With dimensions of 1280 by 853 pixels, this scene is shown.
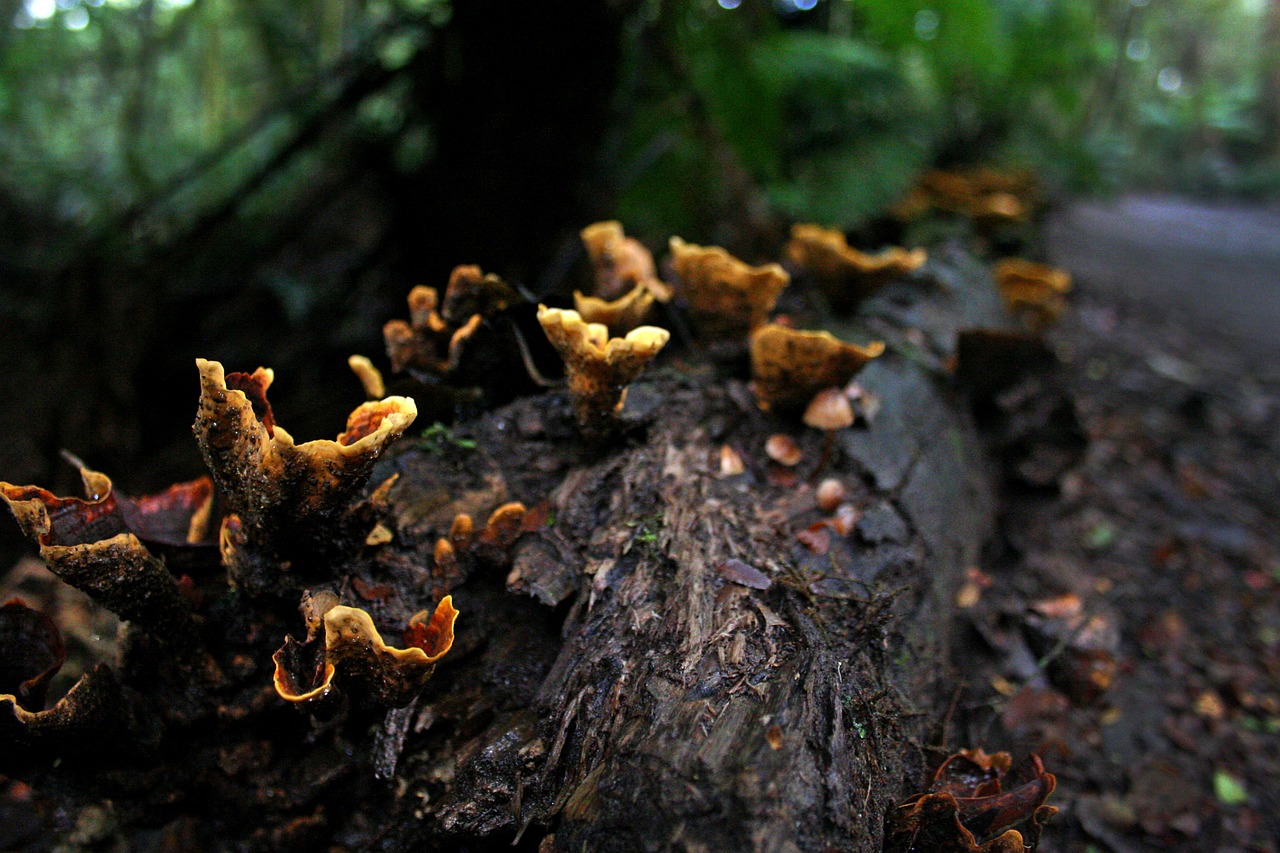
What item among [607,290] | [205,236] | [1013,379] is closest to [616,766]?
[607,290]

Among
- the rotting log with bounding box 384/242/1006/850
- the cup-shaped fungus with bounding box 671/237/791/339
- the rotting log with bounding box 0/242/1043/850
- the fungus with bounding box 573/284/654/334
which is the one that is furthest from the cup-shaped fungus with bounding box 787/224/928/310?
the fungus with bounding box 573/284/654/334

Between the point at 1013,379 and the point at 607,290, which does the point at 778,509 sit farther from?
the point at 1013,379

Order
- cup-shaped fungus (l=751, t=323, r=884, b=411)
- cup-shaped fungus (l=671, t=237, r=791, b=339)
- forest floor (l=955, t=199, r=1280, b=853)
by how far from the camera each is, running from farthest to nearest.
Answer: forest floor (l=955, t=199, r=1280, b=853), cup-shaped fungus (l=671, t=237, r=791, b=339), cup-shaped fungus (l=751, t=323, r=884, b=411)

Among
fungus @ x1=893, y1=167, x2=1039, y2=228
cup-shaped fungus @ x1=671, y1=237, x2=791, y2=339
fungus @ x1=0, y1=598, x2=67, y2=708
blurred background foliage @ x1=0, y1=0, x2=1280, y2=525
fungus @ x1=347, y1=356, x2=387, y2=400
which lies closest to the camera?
fungus @ x1=0, y1=598, x2=67, y2=708

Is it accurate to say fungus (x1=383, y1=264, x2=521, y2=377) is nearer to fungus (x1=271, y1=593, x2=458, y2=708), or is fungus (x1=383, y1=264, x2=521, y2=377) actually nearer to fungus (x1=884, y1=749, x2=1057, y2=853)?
fungus (x1=271, y1=593, x2=458, y2=708)

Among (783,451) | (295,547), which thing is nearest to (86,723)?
(295,547)

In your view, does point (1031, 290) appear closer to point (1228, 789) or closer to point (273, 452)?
point (1228, 789)
